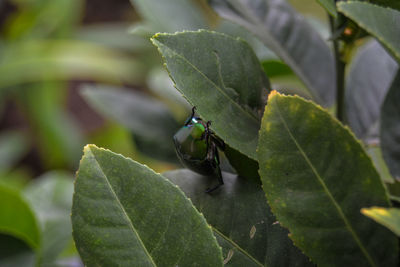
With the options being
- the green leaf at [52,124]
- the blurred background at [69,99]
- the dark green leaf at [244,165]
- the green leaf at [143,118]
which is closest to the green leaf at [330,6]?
the dark green leaf at [244,165]

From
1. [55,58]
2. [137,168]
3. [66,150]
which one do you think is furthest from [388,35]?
[55,58]

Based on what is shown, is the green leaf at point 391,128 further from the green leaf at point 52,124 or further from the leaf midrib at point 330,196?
the green leaf at point 52,124

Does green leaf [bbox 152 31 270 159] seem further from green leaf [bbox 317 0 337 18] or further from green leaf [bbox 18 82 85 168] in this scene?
green leaf [bbox 18 82 85 168]

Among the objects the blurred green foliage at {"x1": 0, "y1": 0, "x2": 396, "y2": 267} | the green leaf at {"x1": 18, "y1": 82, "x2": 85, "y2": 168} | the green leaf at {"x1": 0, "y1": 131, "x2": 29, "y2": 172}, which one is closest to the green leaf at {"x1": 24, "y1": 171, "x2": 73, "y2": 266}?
the blurred green foliage at {"x1": 0, "y1": 0, "x2": 396, "y2": 267}

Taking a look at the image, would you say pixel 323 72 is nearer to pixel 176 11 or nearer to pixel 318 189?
pixel 176 11

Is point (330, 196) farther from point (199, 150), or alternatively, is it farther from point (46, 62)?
point (46, 62)
